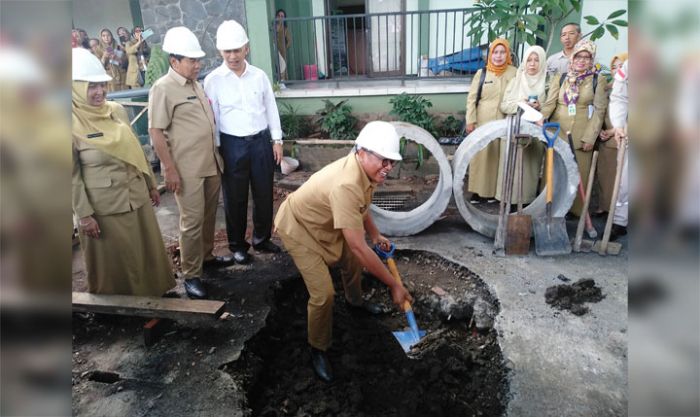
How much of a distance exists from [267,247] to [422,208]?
1793mm

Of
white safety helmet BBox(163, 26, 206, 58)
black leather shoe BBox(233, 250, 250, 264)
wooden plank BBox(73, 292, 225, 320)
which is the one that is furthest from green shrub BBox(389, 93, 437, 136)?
wooden plank BBox(73, 292, 225, 320)

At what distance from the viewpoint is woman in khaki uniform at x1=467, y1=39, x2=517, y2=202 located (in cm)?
497

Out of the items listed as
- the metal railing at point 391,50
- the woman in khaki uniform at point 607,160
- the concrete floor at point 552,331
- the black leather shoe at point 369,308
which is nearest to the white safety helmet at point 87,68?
the black leather shoe at point 369,308

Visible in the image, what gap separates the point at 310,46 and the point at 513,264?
6669mm

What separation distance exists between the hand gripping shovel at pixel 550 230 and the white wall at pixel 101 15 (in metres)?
10.0

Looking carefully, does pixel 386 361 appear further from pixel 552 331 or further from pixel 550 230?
pixel 550 230

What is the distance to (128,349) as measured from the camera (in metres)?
3.24

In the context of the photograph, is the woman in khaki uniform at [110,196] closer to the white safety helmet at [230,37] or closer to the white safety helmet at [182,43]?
the white safety helmet at [182,43]

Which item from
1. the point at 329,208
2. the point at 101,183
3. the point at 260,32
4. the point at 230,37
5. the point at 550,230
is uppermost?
the point at 260,32

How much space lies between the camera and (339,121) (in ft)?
24.4

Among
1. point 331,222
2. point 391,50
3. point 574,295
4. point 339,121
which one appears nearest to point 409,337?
point 331,222

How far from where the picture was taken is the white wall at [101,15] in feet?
34.0

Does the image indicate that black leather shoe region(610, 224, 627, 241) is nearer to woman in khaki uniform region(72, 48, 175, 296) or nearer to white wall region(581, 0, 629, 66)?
white wall region(581, 0, 629, 66)

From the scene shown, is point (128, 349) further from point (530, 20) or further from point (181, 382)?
point (530, 20)
